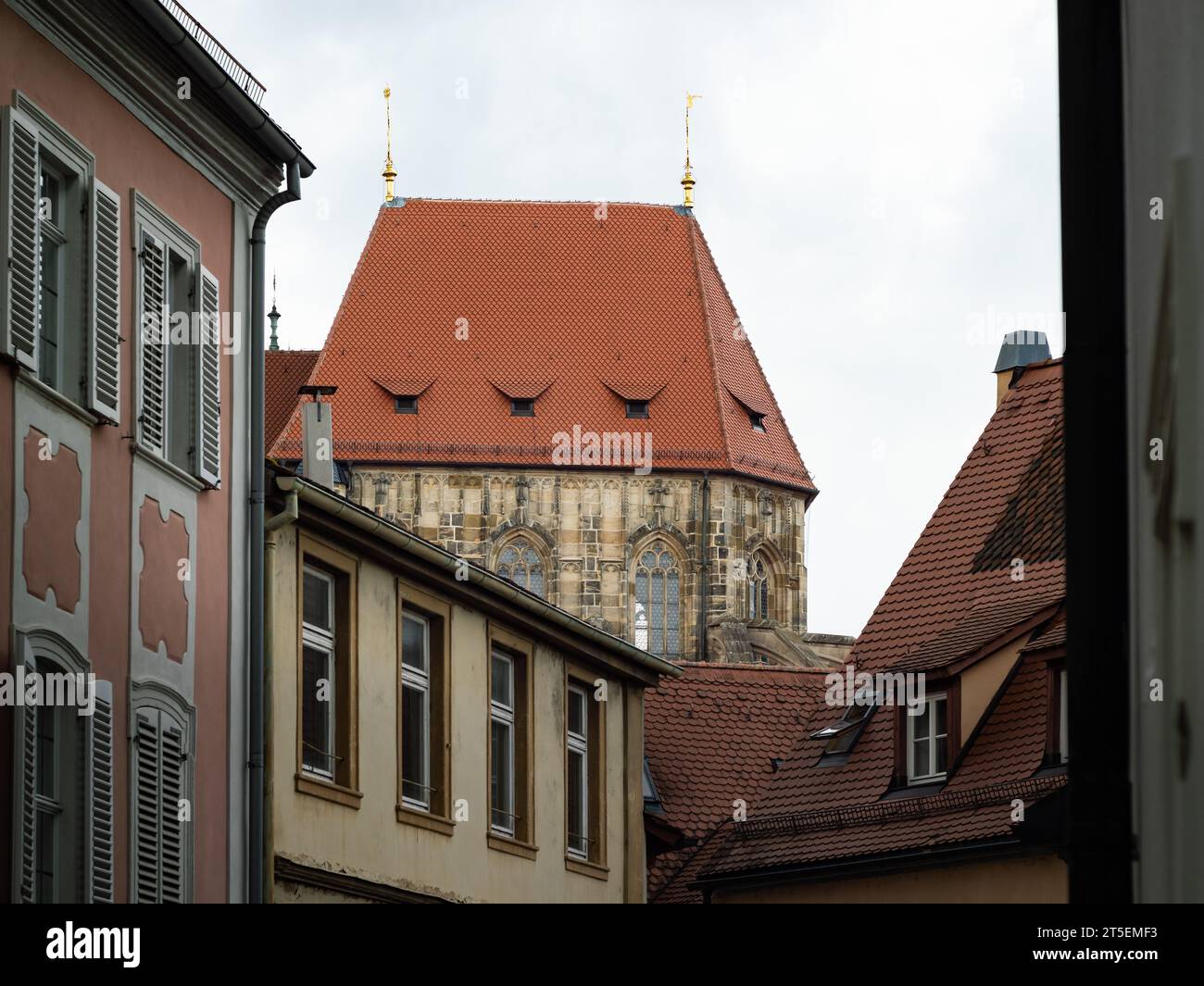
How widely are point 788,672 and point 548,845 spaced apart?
9820 millimetres

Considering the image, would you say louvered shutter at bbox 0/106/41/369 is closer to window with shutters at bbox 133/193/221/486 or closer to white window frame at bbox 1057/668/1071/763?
window with shutters at bbox 133/193/221/486

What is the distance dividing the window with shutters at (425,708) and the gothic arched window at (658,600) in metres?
37.1

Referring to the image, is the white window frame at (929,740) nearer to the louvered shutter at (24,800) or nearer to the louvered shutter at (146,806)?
the louvered shutter at (146,806)

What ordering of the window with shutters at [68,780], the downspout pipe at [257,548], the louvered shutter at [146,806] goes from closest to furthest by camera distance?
1. the window with shutters at [68,780]
2. the louvered shutter at [146,806]
3. the downspout pipe at [257,548]

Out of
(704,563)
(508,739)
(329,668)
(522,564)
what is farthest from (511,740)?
(704,563)

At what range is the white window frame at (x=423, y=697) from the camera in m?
17.4

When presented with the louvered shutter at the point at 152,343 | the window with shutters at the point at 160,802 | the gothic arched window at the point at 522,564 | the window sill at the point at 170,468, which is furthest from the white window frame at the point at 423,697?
the gothic arched window at the point at 522,564

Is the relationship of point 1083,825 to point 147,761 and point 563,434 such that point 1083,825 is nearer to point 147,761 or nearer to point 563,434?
point 147,761

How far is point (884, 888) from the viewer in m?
20.2

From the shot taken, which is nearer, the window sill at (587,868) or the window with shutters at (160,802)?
the window with shutters at (160,802)

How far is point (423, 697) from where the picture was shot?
17.8 metres

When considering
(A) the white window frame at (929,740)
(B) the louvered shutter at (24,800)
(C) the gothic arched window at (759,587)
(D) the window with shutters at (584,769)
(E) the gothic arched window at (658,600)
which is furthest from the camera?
(C) the gothic arched window at (759,587)
